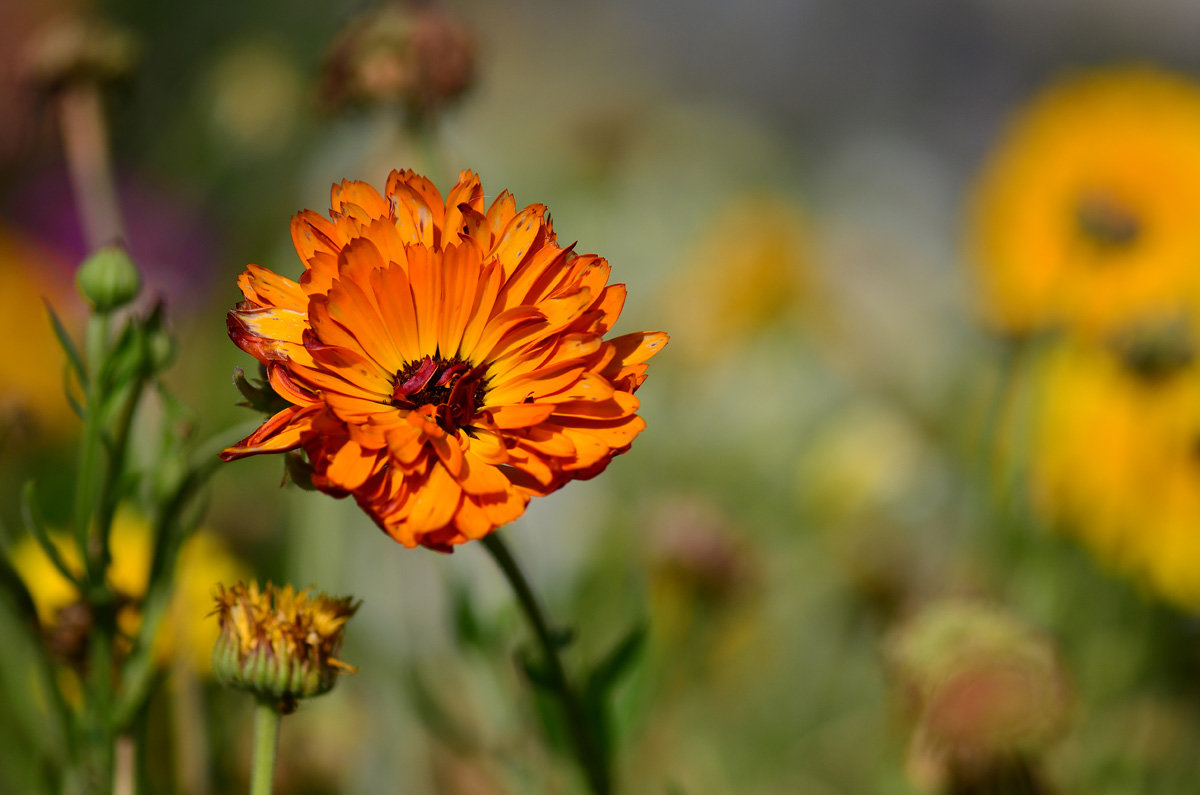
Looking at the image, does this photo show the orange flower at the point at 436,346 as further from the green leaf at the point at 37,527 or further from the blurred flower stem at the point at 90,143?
the blurred flower stem at the point at 90,143

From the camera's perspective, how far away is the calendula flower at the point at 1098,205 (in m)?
1.74

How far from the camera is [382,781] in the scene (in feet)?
4.68

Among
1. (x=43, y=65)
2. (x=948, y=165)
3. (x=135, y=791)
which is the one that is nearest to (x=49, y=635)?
(x=135, y=791)

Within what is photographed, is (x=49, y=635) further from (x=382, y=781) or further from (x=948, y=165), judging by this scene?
(x=948, y=165)

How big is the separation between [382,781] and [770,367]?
1.63 m

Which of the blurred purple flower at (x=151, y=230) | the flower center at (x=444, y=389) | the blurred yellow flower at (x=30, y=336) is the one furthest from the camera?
the blurred purple flower at (x=151, y=230)

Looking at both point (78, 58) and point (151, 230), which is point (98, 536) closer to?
point (78, 58)

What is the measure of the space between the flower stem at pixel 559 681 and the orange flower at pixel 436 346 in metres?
0.06

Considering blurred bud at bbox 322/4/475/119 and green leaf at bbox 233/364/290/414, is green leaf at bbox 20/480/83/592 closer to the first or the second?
green leaf at bbox 233/364/290/414

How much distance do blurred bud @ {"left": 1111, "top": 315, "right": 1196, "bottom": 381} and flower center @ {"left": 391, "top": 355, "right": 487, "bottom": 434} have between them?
3.33 ft

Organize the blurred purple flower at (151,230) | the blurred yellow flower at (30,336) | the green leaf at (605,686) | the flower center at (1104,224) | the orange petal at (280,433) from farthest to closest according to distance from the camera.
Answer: the blurred purple flower at (151,230) → the blurred yellow flower at (30,336) → the flower center at (1104,224) → the green leaf at (605,686) → the orange petal at (280,433)

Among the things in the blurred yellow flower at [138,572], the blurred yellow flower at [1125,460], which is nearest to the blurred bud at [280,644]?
the blurred yellow flower at [138,572]

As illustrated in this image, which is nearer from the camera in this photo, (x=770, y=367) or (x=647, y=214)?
(x=770, y=367)

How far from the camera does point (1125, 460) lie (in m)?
1.53
